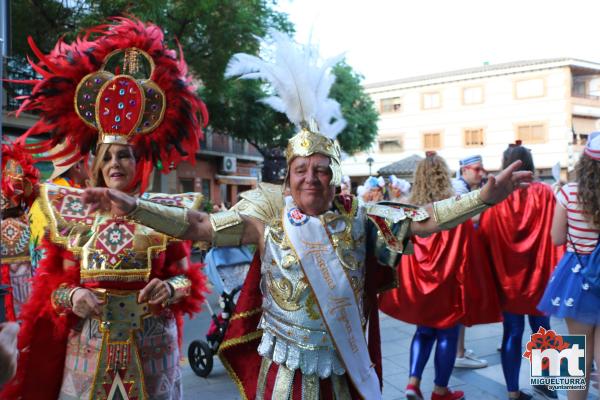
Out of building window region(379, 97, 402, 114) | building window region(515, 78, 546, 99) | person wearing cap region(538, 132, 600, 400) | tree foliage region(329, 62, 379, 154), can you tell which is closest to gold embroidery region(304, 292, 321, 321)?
person wearing cap region(538, 132, 600, 400)

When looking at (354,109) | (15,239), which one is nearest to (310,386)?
(15,239)

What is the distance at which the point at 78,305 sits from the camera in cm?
232

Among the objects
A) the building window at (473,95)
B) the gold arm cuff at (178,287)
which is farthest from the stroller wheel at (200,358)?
the building window at (473,95)

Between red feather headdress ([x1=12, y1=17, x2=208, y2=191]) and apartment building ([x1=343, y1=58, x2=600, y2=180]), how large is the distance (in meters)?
29.9

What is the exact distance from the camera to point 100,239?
2.50 metres

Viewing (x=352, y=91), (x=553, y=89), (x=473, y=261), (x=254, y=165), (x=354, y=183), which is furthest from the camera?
(x=354, y=183)

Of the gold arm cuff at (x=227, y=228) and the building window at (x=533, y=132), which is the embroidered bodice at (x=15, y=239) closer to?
the gold arm cuff at (x=227, y=228)

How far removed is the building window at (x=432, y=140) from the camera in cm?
3581

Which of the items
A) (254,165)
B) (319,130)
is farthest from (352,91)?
(319,130)

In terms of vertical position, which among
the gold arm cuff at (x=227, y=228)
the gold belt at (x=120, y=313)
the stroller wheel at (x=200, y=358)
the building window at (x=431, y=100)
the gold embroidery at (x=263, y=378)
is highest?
the building window at (x=431, y=100)

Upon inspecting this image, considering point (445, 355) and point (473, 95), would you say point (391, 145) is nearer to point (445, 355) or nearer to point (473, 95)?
point (473, 95)

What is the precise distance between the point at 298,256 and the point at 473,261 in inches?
92.4

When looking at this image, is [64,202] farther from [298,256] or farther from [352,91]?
[352,91]

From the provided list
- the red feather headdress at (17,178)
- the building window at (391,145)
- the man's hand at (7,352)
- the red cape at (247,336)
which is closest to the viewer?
the man's hand at (7,352)
